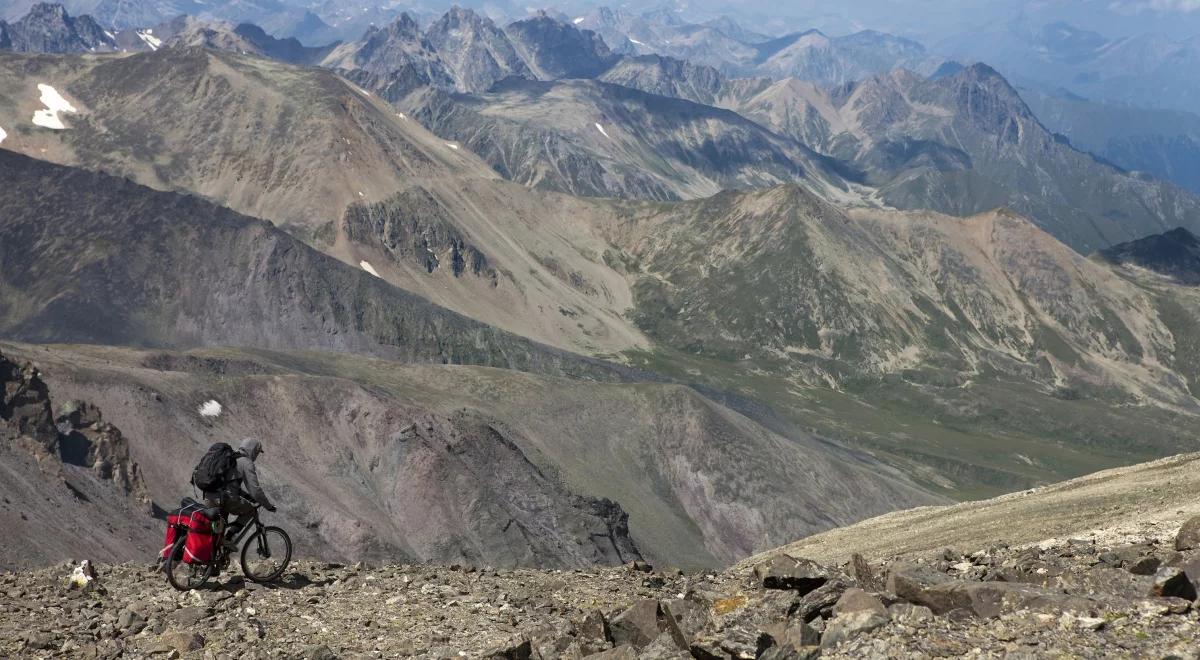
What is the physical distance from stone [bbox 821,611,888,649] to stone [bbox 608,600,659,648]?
125 inches

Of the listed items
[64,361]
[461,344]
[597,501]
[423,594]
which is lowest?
[461,344]

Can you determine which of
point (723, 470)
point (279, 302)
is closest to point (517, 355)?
point (279, 302)

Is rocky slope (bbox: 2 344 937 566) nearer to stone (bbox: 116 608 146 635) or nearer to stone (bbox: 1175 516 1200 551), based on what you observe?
stone (bbox: 116 608 146 635)

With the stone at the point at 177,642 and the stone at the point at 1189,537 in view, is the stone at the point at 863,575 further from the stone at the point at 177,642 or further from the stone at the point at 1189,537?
the stone at the point at 177,642

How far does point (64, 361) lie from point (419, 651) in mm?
81175

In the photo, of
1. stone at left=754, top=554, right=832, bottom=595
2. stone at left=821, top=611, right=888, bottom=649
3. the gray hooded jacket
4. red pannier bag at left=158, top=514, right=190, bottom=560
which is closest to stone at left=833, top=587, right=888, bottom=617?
stone at left=821, top=611, right=888, bottom=649

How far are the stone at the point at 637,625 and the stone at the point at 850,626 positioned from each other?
3.18m

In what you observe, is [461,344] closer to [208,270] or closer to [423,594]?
[208,270]

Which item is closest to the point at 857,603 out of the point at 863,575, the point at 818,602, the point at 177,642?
the point at 818,602

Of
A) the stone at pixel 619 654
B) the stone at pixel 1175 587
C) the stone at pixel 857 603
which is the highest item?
the stone at pixel 1175 587

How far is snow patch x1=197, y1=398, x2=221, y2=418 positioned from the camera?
3634 inches

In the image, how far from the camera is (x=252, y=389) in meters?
97.8

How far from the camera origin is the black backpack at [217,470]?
2245 centimetres

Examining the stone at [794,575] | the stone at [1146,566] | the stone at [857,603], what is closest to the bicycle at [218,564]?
the stone at [794,575]
